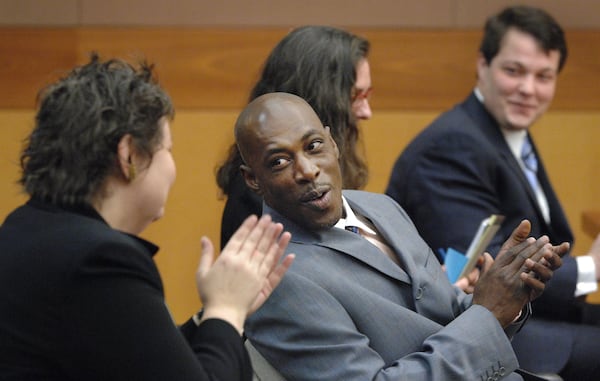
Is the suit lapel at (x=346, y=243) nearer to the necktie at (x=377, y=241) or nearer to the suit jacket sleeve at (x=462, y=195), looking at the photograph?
the necktie at (x=377, y=241)

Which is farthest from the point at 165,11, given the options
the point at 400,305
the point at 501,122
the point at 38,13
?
the point at 400,305

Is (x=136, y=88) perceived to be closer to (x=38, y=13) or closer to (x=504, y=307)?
(x=504, y=307)

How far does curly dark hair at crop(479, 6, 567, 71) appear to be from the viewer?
4066mm

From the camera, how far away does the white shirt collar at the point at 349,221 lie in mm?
2713

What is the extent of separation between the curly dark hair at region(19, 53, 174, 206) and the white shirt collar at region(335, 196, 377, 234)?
615 mm

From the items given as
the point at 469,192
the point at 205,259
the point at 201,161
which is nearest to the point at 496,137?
the point at 469,192

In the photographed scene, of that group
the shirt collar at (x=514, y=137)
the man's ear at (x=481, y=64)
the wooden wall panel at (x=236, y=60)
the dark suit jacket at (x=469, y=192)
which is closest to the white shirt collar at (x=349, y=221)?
the dark suit jacket at (x=469, y=192)

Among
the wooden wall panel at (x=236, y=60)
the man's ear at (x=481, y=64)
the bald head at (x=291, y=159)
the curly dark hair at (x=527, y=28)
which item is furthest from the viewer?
the wooden wall panel at (x=236, y=60)

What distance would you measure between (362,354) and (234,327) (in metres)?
0.34

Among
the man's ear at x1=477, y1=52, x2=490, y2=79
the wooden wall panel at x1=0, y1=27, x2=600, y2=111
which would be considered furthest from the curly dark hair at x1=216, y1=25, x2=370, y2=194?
the wooden wall panel at x1=0, y1=27, x2=600, y2=111

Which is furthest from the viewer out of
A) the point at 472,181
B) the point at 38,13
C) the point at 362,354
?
the point at 38,13

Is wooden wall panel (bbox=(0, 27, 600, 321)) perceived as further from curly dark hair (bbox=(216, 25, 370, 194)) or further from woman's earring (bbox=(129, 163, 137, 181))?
woman's earring (bbox=(129, 163, 137, 181))

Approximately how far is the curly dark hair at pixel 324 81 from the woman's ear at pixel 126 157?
106 cm

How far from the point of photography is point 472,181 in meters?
3.72
